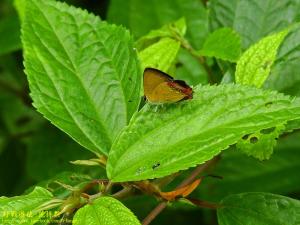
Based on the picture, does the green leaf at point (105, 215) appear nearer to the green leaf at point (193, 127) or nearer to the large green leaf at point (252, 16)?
the green leaf at point (193, 127)

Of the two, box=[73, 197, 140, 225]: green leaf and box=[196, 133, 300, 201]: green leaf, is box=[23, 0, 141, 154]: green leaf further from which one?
box=[196, 133, 300, 201]: green leaf

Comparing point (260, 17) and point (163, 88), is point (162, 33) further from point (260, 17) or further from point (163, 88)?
point (163, 88)

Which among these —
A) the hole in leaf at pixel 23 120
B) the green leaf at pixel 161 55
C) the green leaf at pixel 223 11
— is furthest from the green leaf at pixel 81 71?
the hole in leaf at pixel 23 120

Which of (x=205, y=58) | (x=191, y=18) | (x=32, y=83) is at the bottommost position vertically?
(x=32, y=83)

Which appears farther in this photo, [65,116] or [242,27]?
[242,27]

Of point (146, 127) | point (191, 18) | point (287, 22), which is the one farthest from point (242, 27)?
point (146, 127)

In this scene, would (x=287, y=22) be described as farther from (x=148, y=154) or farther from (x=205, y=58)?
(x=148, y=154)
